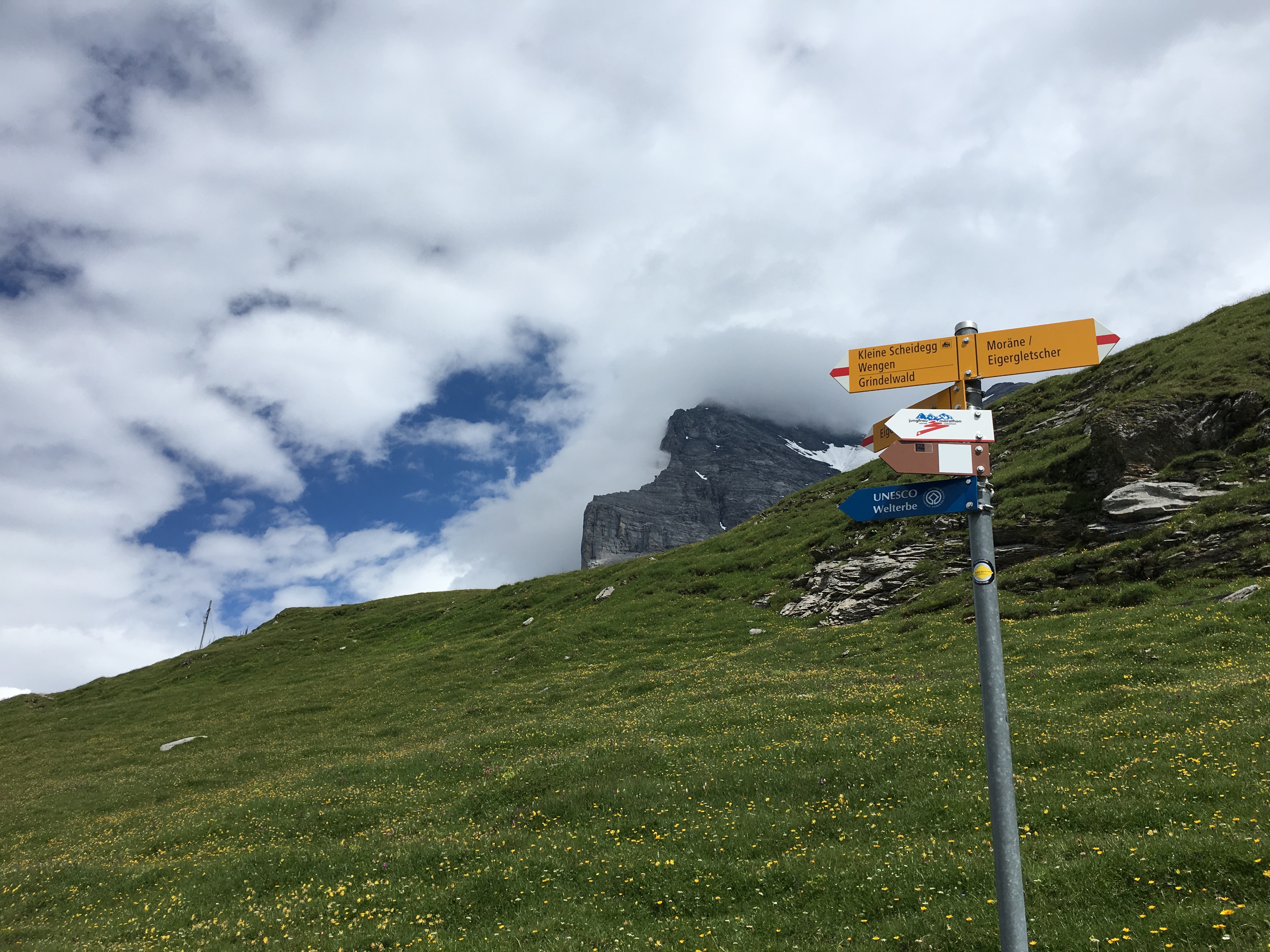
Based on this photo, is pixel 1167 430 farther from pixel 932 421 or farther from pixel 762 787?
pixel 932 421

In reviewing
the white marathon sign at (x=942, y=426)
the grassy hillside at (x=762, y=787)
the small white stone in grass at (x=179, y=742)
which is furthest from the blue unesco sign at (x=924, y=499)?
the small white stone in grass at (x=179, y=742)

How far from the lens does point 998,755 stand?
17.4 ft

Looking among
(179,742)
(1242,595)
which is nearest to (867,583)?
(1242,595)

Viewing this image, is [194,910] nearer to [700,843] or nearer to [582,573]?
[700,843]

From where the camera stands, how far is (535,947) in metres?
10.8

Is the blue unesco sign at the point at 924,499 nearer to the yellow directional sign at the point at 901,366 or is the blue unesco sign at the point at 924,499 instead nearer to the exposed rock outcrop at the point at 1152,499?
the yellow directional sign at the point at 901,366

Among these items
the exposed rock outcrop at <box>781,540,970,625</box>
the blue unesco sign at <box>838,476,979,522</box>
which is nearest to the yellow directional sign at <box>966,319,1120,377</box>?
the blue unesco sign at <box>838,476,979,522</box>

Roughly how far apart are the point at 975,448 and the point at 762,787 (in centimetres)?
1370

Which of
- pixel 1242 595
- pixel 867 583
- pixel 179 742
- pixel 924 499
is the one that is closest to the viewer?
pixel 924 499

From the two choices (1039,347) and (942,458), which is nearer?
(942,458)

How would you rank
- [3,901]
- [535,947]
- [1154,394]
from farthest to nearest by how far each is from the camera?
[1154,394] → [3,901] → [535,947]

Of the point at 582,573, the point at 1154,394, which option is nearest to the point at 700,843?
the point at 1154,394

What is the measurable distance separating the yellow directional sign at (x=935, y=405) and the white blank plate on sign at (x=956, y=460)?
49cm

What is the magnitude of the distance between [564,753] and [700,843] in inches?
357
